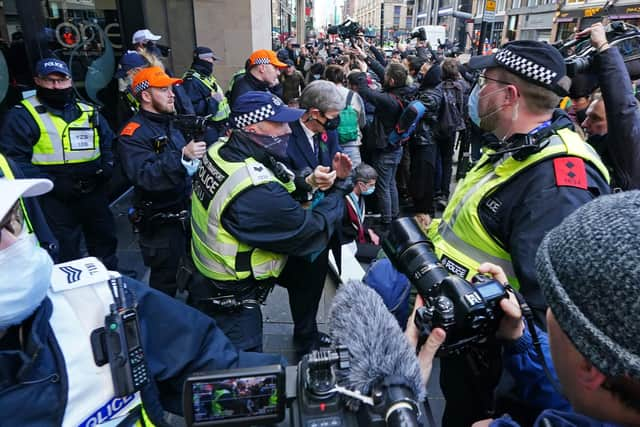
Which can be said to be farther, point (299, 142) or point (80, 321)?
point (299, 142)

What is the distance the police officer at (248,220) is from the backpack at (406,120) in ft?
8.77

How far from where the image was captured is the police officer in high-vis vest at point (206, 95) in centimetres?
588

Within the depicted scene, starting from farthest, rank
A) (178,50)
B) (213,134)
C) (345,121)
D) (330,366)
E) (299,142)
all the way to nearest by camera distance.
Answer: (178,50), (213,134), (345,121), (299,142), (330,366)

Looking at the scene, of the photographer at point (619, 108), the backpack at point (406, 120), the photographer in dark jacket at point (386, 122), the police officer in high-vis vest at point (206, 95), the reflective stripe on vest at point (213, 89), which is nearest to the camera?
the photographer at point (619, 108)

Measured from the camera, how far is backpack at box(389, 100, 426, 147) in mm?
5023

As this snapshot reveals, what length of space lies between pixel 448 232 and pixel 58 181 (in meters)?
3.43

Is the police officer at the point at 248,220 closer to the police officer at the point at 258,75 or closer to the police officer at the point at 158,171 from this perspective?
the police officer at the point at 158,171

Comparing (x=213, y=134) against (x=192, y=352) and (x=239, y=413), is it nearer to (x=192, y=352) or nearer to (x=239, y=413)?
(x=192, y=352)

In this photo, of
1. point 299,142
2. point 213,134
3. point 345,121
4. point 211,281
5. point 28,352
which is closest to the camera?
point 28,352

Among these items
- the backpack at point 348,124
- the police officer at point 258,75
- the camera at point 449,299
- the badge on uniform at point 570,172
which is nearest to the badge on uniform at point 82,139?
the police officer at point 258,75

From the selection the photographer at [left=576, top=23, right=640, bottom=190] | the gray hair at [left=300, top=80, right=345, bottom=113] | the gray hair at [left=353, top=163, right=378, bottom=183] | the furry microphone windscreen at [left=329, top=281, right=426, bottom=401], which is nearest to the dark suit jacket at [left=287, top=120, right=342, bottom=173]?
the gray hair at [left=300, top=80, right=345, bottom=113]

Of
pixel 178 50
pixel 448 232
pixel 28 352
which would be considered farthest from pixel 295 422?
pixel 178 50

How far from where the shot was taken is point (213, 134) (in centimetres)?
612

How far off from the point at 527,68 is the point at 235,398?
1903 millimetres
